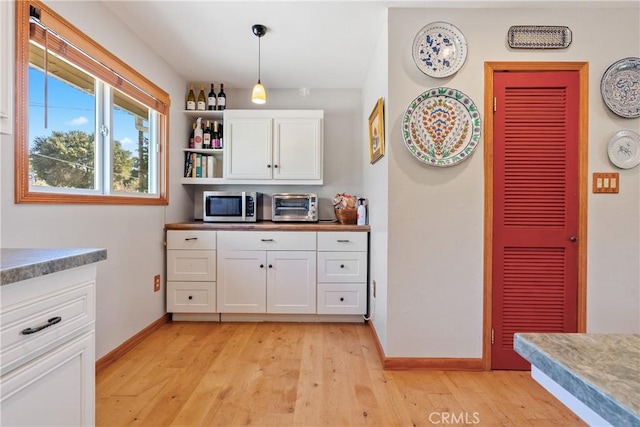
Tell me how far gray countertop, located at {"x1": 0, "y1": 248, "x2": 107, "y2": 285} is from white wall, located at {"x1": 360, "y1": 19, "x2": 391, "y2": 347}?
1560 millimetres

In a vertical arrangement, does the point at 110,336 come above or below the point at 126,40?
below

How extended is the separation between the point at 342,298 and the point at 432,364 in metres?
0.94

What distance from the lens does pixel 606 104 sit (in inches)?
73.6

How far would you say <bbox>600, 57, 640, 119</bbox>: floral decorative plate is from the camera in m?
1.87

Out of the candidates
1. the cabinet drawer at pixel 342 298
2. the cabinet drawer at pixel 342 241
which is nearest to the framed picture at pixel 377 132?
the cabinet drawer at pixel 342 241

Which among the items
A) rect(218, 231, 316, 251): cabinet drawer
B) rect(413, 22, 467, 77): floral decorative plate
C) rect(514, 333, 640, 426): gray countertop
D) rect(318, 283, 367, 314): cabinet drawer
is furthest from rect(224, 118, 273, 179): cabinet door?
rect(514, 333, 640, 426): gray countertop

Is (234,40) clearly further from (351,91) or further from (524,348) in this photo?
(524,348)

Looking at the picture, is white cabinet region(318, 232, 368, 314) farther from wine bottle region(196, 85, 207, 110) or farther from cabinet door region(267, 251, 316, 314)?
wine bottle region(196, 85, 207, 110)

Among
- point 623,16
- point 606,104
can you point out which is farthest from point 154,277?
point 623,16

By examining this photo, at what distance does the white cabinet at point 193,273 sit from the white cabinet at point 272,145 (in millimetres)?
717

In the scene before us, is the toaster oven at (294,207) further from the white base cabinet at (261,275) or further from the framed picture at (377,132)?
the framed picture at (377,132)

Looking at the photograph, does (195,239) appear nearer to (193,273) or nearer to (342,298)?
(193,273)

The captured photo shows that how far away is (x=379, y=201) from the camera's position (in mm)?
2252

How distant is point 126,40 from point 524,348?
9.18ft
